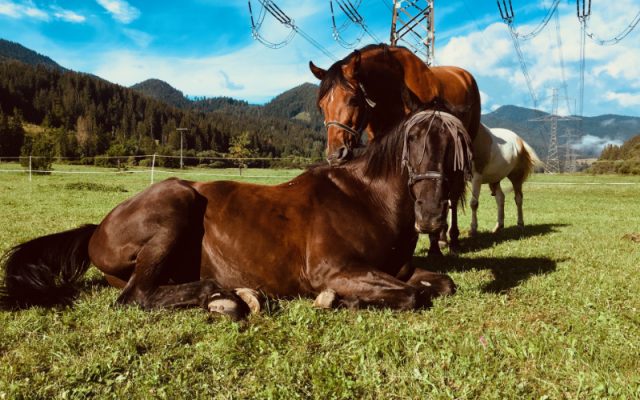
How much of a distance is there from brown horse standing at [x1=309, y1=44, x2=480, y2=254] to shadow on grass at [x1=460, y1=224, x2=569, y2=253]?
975mm

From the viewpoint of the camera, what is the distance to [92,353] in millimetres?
2789

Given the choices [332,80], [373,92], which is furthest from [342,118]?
[373,92]

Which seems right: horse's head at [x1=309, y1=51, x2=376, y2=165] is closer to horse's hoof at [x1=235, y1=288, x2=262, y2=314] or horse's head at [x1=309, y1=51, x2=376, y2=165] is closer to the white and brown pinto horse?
horse's hoof at [x1=235, y1=288, x2=262, y2=314]

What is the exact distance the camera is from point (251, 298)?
11.9ft

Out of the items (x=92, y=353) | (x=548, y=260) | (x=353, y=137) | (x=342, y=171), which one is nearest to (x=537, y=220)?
(x=548, y=260)

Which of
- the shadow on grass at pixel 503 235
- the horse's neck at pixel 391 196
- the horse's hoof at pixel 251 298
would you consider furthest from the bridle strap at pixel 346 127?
the shadow on grass at pixel 503 235

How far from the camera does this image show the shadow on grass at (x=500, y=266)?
496cm

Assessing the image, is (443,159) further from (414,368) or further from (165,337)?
(165,337)

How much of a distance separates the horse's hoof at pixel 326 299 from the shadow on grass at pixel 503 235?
14.4 feet

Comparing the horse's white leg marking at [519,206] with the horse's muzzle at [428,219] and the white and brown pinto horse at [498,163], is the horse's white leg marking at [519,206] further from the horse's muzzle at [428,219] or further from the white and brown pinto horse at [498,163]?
the horse's muzzle at [428,219]

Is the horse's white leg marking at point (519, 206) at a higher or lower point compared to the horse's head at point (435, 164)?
lower

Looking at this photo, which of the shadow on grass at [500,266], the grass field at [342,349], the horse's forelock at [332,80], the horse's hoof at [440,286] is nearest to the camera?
the grass field at [342,349]

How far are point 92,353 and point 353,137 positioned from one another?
11.8 ft

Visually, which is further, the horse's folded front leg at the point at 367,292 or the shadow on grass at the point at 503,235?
the shadow on grass at the point at 503,235
